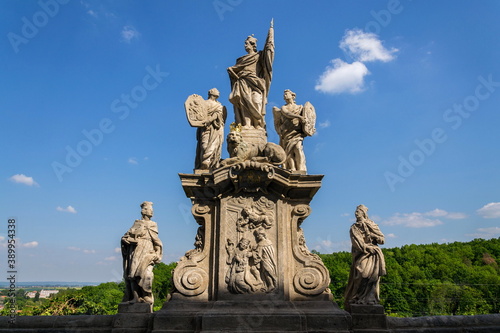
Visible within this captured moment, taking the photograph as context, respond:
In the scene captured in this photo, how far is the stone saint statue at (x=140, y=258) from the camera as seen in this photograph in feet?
22.9

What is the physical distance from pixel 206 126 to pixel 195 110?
0.44 m

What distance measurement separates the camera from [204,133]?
8.52 meters

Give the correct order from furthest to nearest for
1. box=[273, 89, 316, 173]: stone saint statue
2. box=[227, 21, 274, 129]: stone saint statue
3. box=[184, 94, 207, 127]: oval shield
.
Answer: box=[227, 21, 274, 129]: stone saint statue
box=[184, 94, 207, 127]: oval shield
box=[273, 89, 316, 173]: stone saint statue

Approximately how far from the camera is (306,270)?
7.33 metres

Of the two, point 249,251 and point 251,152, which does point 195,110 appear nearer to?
point 251,152

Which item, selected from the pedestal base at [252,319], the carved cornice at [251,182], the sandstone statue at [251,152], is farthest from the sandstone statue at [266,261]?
the sandstone statue at [251,152]

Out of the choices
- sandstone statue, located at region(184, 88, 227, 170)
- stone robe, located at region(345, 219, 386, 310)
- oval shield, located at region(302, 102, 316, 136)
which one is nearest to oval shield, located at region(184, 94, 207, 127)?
sandstone statue, located at region(184, 88, 227, 170)

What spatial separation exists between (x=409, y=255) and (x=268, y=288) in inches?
1417

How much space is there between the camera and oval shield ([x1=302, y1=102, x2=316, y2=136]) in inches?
328

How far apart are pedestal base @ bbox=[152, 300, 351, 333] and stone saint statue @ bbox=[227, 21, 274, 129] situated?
412 cm

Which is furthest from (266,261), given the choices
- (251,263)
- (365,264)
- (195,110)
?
(195,110)

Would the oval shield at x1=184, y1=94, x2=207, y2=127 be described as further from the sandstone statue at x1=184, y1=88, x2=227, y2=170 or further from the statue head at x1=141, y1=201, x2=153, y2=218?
the statue head at x1=141, y1=201, x2=153, y2=218

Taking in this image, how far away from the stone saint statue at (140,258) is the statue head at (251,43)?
487cm

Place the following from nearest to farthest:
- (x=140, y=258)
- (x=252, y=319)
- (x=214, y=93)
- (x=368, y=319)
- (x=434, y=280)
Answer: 1. (x=252, y=319)
2. (x=368, y=319)
3. (x=140, y=258)
4. (x=214, y=93)
5. (x=434, y=280)
